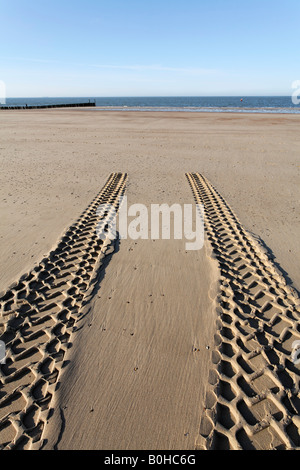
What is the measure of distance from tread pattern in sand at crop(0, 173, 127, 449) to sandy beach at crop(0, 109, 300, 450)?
0.02m

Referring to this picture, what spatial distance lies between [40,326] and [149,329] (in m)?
A: 1.72

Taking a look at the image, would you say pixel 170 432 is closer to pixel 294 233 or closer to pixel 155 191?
pixel 294 233

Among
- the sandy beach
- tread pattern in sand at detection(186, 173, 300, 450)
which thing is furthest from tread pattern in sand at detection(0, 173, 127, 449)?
tread pattern in sand at detection(186, 173, 300, 450)

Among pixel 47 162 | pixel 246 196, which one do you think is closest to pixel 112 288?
pixel 246 196

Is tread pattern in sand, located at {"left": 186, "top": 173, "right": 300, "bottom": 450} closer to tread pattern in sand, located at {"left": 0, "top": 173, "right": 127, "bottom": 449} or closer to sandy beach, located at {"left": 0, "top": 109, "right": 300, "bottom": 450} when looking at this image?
sandy beach, located at {"left": 0, "top": 109, "right": 300, "bottom": 450}

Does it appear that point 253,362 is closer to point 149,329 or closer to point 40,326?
point 149,329

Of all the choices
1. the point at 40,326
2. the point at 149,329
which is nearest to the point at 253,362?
the point at 149,329

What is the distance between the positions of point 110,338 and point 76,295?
1182mm

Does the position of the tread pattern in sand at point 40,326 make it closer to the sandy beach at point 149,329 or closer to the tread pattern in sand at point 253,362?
the sandy beach at point 149,329

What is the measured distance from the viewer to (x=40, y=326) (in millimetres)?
4246

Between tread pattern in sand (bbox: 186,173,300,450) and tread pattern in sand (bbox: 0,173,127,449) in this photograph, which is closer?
tread pattern in sand (bbox: 186,173,300,450)

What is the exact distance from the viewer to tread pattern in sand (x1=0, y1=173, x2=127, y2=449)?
3.07m

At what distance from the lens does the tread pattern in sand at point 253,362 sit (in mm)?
2934

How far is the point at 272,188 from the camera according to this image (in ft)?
34.0
